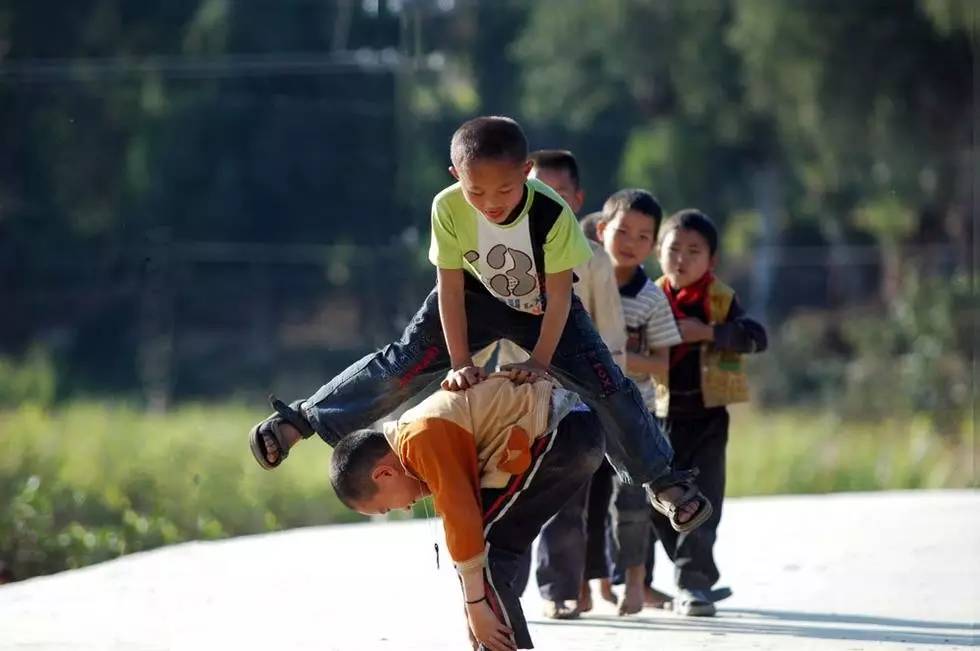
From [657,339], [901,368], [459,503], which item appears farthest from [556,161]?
[901,368]

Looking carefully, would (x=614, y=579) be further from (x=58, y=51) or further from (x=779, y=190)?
(x=779, y=190)

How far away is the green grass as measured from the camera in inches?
360

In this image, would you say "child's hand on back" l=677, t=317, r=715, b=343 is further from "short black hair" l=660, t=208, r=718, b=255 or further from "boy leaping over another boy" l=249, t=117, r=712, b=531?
"boy leaping over another boy" l=249, t=117, r=712, b=531

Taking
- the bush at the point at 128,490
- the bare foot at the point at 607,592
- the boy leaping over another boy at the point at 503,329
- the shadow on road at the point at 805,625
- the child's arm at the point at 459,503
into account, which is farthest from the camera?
the bush at the point at 128,490

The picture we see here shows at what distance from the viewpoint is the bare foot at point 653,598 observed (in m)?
6.57

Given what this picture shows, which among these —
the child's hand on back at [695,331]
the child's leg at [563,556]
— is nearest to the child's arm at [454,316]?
the child's leg at [563,556]

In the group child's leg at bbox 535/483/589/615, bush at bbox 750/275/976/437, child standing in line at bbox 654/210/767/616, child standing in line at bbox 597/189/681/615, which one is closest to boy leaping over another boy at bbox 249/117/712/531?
child's leg at bbox 535/483/589/615

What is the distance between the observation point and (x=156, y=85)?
1927 cm

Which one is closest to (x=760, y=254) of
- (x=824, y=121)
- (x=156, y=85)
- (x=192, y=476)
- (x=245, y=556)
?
(x=824, y=121)

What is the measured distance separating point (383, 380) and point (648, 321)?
1264 millimetres

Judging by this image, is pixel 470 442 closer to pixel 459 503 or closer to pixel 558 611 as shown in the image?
pixel 459 503

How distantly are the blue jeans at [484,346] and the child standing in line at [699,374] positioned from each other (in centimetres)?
105

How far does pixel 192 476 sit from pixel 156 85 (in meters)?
9.25

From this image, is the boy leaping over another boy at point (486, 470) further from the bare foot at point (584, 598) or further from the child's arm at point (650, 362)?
the bare foot at point (584, 598)
